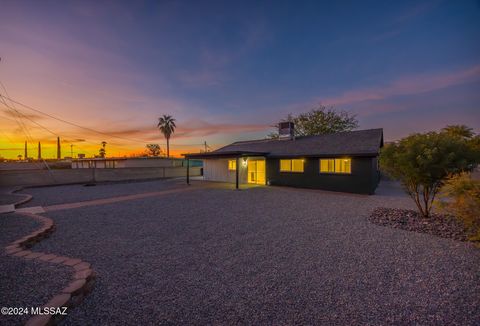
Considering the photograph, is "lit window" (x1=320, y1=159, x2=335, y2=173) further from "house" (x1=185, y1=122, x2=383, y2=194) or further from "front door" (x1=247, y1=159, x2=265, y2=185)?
"front door" (x1=247, y1=159, x2=265, y2=185)

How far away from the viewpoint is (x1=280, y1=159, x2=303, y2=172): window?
49.0 feet

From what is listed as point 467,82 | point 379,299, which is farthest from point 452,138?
point 467,82

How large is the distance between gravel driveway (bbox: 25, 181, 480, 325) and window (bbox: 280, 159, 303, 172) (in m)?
8.31

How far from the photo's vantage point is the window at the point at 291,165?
14.9 metres

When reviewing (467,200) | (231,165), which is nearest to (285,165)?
(231,165)

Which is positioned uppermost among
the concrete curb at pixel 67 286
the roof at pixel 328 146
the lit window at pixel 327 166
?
the roof at pixel 328 146

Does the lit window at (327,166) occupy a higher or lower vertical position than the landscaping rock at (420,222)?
higher

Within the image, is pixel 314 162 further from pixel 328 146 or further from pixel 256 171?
pixel 256 171

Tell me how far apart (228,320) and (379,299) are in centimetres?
219

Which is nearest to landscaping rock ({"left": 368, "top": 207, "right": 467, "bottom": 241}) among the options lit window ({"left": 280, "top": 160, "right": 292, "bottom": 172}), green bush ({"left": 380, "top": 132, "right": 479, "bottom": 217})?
green bush ({"left": 380, "top": 132, "right": 479, "bottom": 217})

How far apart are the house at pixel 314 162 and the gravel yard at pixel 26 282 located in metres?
11.8

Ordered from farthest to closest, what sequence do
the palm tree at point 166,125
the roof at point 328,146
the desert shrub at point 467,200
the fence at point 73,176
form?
the palm tree at point 166,125 < the fence at point 73,176 < the roof at point 328,146 < the desert shrub at point 467,200

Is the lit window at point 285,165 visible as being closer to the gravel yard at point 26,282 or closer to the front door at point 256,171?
the front door at point 256,171

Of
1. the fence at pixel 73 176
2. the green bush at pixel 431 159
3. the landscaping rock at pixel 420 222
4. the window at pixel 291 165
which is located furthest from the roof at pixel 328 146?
the fence at pixel 73 176
